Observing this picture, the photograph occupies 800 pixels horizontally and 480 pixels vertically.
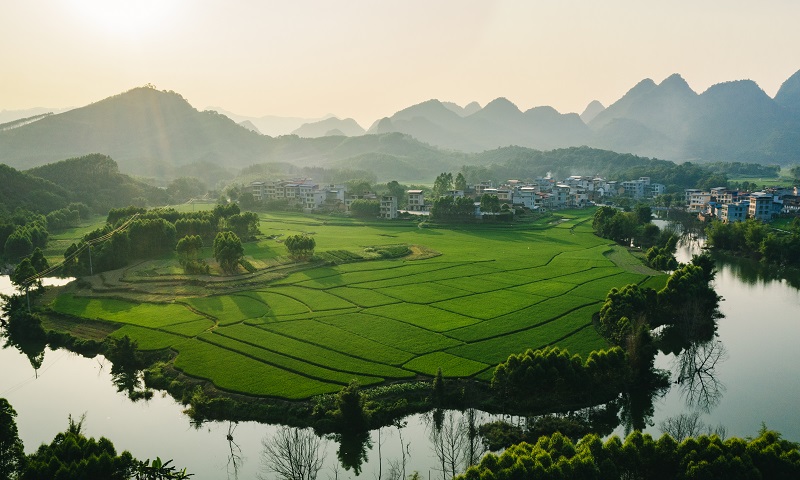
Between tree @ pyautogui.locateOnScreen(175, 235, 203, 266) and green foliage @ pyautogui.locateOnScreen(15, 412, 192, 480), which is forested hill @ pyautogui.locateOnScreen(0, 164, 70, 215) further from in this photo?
green foliage @ pyautogui.locateOnScreen(15, 412, 192, 480)

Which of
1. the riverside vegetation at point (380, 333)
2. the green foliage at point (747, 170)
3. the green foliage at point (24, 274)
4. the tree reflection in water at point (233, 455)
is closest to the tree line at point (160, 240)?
the riverside vegetation at point (380, 333)

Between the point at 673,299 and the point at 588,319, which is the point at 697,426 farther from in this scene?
the point at 673,299

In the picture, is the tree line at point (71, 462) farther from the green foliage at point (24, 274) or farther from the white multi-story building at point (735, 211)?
the white multi-story building at point (735, 211)

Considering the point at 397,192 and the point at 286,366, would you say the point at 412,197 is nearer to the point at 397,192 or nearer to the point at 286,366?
the point at 397,192

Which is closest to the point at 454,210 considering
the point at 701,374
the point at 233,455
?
the point at 701,374

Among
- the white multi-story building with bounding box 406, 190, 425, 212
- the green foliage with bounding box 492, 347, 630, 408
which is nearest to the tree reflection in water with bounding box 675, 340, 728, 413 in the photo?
the green foliage with bounding box 492, 347, 630, 408

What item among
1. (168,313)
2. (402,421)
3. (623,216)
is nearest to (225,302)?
(168,313)
